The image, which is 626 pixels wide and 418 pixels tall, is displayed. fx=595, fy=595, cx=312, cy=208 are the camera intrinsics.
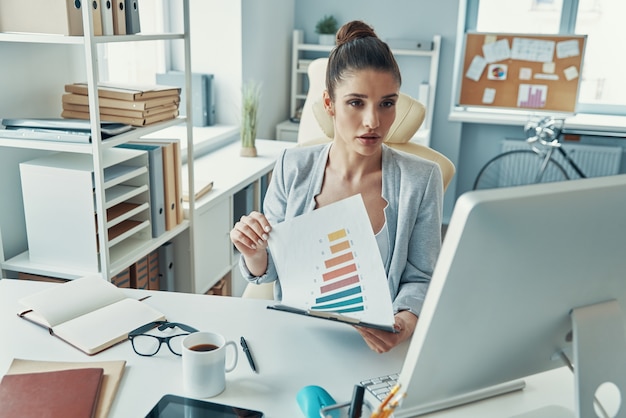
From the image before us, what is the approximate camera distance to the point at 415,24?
13.9 feet

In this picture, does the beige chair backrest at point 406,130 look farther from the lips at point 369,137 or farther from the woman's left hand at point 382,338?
the woman's left hand at point 382,338

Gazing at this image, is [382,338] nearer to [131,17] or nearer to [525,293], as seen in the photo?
[525,293]

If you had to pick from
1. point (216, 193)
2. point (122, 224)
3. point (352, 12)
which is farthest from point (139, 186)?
point (352, 12)

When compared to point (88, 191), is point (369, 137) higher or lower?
higher

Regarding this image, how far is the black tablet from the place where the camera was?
979 mm

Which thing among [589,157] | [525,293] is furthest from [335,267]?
[589,157]

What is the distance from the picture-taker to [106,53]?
2.76 metres

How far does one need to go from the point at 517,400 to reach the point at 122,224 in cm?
143

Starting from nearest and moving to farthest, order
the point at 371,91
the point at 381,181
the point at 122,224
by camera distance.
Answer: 1. the point at 371,91
2. the point at 381,181
3. the point at 122,224

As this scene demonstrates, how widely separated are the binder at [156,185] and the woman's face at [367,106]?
0.84 metres

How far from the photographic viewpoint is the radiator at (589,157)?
14.1ft

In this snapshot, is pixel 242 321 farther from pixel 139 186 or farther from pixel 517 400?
pixel 139 186

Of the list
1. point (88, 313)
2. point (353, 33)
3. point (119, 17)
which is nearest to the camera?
point (88, 313)

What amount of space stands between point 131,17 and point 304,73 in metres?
2.64
